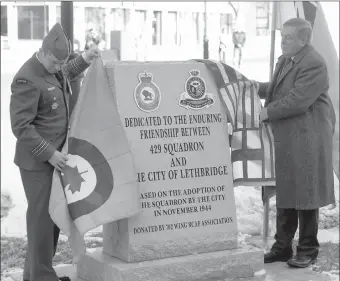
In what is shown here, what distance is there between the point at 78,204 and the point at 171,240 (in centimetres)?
73

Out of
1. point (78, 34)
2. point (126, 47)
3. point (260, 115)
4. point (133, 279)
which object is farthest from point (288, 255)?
point (78, 34)

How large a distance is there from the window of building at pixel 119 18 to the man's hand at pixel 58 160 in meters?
6.19

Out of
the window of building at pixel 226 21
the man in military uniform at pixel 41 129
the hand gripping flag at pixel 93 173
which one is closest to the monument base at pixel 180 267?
the hand gripping flag at pixel 93 173

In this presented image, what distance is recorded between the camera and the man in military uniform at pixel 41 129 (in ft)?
14.6

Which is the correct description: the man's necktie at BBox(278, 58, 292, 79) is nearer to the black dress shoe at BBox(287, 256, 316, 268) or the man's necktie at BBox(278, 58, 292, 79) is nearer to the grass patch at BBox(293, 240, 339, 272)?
the black dress shoe at BBox(287, 256, 316, 268)

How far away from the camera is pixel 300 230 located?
18.2ft

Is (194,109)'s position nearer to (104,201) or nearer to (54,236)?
(104,201)

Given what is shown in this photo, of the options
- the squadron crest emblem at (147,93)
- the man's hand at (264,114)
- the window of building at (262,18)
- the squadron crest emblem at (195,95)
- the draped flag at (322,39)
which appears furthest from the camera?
the window of building at (262,18)

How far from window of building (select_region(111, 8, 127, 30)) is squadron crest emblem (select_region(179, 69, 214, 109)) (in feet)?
18.4

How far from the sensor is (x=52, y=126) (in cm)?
461

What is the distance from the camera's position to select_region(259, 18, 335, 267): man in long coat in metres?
5.36

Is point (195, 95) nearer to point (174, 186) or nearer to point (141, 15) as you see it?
point (174, 186)

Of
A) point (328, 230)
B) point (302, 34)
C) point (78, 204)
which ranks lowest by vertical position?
point (328, 230)

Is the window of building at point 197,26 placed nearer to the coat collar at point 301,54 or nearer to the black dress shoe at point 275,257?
the coat collar at point 301,54
